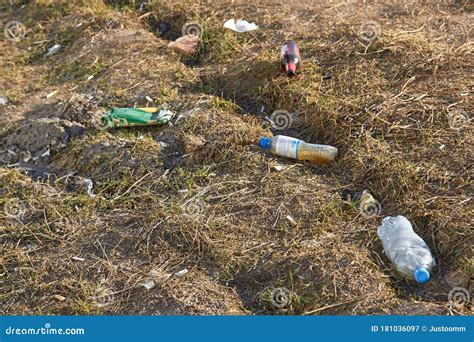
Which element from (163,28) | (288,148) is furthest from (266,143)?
(163,28)

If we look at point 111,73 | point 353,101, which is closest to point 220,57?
point 111,73

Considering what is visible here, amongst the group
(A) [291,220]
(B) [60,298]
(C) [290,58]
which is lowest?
(B) [60,298]

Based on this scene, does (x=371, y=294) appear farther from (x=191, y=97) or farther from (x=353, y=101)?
(x=191, y=97)

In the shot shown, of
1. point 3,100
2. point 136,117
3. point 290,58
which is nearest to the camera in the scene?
point 136,117

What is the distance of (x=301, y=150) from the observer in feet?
13.7

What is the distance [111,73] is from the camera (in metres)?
5.08

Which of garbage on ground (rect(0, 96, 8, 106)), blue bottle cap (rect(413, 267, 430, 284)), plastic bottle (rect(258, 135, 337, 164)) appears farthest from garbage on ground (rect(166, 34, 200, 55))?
blue bottle cap (rect(413, 267, 430, 284))

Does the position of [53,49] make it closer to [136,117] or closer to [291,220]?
[136,117]

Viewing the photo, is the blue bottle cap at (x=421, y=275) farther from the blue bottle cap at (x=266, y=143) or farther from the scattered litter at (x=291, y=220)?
the blue bottle cap at (x=266, y=143)

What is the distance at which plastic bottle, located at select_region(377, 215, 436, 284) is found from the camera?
3465 millimetres

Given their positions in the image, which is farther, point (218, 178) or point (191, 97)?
point (191, 97)

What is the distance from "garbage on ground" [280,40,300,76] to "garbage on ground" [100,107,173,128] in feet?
2.51

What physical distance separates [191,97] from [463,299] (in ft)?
7.02

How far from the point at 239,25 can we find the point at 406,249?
2414mm
